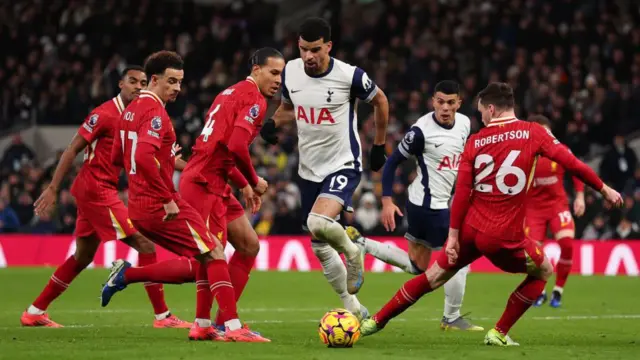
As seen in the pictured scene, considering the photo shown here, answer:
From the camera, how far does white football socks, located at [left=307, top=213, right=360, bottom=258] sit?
10430 millimetres

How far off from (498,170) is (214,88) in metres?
17.9

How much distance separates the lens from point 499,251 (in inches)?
379

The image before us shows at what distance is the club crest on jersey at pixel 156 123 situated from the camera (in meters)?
9.43

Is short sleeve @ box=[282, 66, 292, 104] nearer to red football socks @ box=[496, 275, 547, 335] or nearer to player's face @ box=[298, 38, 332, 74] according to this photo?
player's face @ box=[298, 38, 332, 74]

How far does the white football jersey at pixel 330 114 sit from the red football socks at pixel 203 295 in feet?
5.13

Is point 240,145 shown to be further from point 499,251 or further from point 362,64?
point 362,64

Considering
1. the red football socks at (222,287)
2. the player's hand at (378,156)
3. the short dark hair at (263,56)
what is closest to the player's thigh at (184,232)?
the red football socks at (222,287)

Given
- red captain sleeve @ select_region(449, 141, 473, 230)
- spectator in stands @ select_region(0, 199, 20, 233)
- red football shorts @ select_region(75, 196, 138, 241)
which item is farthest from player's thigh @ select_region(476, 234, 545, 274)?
spectator in stands @ select_region(0, 199, 20, 233)

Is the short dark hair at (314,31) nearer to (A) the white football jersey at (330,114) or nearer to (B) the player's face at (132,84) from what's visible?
(A) the white football jersey at (330,114)

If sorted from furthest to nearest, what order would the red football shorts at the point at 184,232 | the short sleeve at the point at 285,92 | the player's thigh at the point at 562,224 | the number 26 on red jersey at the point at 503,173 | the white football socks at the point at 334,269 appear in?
1. the player's thigh at the point at 562,224
2. the short sleeve at the point at 285,92
3. the white football socks at the point at 334,269
4. the red football shorts at the point at 184,232
5. the number 26 on red jersey at the point at 503,173

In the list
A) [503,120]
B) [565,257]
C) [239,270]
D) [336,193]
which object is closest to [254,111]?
[336,193]

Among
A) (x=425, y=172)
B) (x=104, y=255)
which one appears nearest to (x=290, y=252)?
(x=104, y=255)

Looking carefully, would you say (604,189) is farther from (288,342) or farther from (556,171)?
(556,171)

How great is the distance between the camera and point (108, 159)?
38.5 feet
